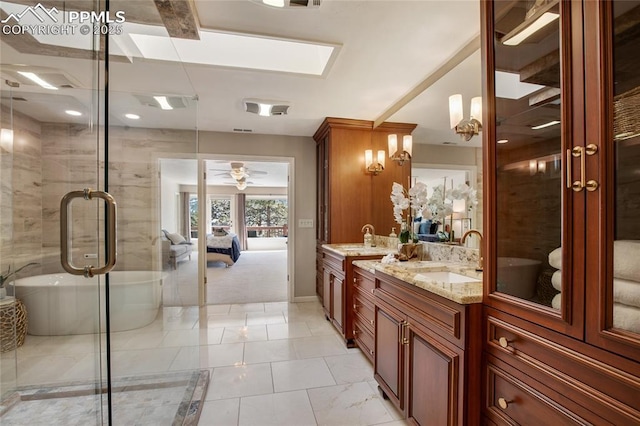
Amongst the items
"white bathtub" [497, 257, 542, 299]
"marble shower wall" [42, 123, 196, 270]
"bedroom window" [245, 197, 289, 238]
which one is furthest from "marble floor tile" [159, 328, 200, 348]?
"bedroom window" [245, 197, 289, 238]

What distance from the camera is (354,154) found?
364cm

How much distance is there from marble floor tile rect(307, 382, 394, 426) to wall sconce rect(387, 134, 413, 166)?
214 centimetres

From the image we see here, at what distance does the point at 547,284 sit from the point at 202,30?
7.57 feet

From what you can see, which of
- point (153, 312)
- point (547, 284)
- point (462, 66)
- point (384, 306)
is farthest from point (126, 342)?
point (462, 66)

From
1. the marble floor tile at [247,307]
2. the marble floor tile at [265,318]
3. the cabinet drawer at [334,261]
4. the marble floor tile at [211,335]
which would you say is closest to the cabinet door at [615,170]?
the cabinet drawer at [334,261]

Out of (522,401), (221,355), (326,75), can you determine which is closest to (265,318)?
(221,355)

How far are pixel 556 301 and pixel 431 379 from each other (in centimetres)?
75

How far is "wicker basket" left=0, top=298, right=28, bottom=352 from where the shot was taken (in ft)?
6.79

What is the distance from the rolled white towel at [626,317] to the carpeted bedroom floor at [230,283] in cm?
364

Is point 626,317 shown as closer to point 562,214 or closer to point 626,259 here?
point 626,259

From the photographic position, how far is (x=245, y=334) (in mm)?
3076

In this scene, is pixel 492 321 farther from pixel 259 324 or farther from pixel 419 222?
pixel 259 324

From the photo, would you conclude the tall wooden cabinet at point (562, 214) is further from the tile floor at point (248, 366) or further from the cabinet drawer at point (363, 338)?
the cabinet drawer at point (363, 338)

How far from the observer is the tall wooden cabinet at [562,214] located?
Result: 79cm
